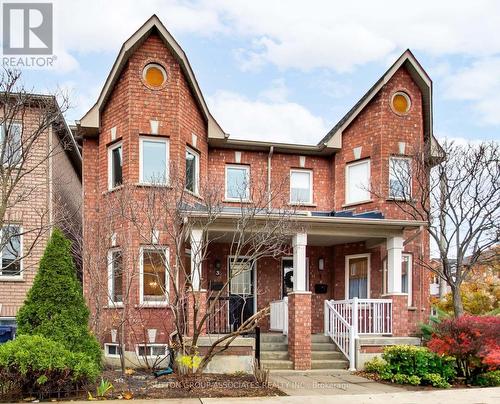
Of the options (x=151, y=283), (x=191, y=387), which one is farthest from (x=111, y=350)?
(x=191, y=387)

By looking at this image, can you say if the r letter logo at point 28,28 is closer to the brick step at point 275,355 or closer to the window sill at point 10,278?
the window sill at point 10,278

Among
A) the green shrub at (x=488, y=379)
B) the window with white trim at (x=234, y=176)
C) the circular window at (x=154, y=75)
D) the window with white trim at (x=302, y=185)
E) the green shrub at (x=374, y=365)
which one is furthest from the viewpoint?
the window with white trim at (x=302, y=185)

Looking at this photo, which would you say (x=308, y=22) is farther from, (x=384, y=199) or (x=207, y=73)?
(x=384, y=199)

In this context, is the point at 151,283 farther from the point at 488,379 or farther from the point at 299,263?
the point at 488,379

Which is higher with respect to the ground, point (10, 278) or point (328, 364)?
point (10, 278)

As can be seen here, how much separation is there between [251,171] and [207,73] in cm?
330

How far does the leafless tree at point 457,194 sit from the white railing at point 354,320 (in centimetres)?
238

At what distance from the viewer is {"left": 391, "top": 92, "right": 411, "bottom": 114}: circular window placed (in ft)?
52.0

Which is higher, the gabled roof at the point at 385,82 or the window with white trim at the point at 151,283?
the gabled roof at the point at 385,82

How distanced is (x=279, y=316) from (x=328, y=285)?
2.60m

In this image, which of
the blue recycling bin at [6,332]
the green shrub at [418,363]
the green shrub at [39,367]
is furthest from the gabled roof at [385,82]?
the blue recycling bin at [6,332]

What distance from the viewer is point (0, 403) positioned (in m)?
7.88

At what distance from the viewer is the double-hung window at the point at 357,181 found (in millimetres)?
15641

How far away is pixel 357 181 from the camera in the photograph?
52.0 ft
